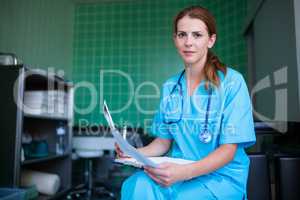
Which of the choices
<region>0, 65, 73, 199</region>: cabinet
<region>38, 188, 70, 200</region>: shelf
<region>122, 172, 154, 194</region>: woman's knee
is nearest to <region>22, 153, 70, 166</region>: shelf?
<region>0, 65, 73, 199</region>: cabinet

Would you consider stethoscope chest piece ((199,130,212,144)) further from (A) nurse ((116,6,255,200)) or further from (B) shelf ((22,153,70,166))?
(B) shelf ((22,153,70,166))

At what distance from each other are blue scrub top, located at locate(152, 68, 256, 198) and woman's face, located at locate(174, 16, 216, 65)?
10 centimetres

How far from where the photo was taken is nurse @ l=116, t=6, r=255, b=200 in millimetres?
743

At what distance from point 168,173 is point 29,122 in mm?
2061

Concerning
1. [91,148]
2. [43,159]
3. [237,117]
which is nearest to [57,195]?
[43,159]

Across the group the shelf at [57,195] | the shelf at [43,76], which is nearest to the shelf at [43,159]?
the shelf at [57,195]

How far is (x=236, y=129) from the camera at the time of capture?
0.80 m

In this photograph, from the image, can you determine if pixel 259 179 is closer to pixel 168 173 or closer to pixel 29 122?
pixel 168 173

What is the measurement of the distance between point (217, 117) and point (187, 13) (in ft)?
1.16

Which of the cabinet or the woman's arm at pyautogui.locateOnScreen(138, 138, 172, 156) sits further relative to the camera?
the cabinet

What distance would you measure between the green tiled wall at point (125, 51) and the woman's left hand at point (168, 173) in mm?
2569

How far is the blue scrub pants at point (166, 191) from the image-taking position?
735 millimetres

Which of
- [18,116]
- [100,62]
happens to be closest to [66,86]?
[18,116]

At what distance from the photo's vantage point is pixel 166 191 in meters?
0.75
